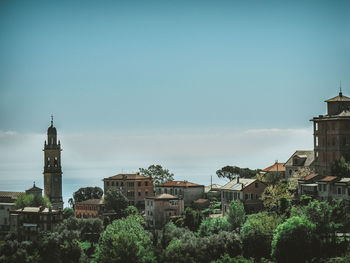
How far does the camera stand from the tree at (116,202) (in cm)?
9156

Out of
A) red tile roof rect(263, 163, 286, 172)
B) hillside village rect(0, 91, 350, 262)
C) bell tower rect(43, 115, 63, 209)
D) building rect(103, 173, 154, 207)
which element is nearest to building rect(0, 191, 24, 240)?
hillside village rect(0, 91, 350, 262)

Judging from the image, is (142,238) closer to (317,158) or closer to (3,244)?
(3,244)

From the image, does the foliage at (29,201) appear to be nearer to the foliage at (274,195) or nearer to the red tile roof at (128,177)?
the red tile roof at (128,177)

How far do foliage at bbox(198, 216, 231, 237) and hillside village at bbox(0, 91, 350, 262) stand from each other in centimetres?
11

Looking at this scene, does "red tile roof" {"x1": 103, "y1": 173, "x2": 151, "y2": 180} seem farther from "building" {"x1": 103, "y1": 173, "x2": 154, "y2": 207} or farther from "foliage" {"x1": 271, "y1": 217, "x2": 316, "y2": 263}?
"foliage" {"x1": 271, "y1": 217, "x2": 316, "y2": 263}

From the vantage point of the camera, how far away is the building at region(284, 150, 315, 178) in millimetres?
83075

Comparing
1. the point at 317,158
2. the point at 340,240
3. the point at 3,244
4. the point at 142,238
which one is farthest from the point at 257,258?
the point at 3,244

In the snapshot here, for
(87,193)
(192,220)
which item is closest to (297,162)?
(192,220)

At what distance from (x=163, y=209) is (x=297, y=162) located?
64.2ft

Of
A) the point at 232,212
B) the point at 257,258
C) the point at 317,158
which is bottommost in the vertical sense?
the point at 257,258

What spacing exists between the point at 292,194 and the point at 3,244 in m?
35.8

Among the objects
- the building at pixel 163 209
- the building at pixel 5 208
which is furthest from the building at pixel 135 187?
the building at pixel 5 208

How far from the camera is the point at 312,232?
59875 millimetres

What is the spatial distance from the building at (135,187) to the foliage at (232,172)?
20.1 m
